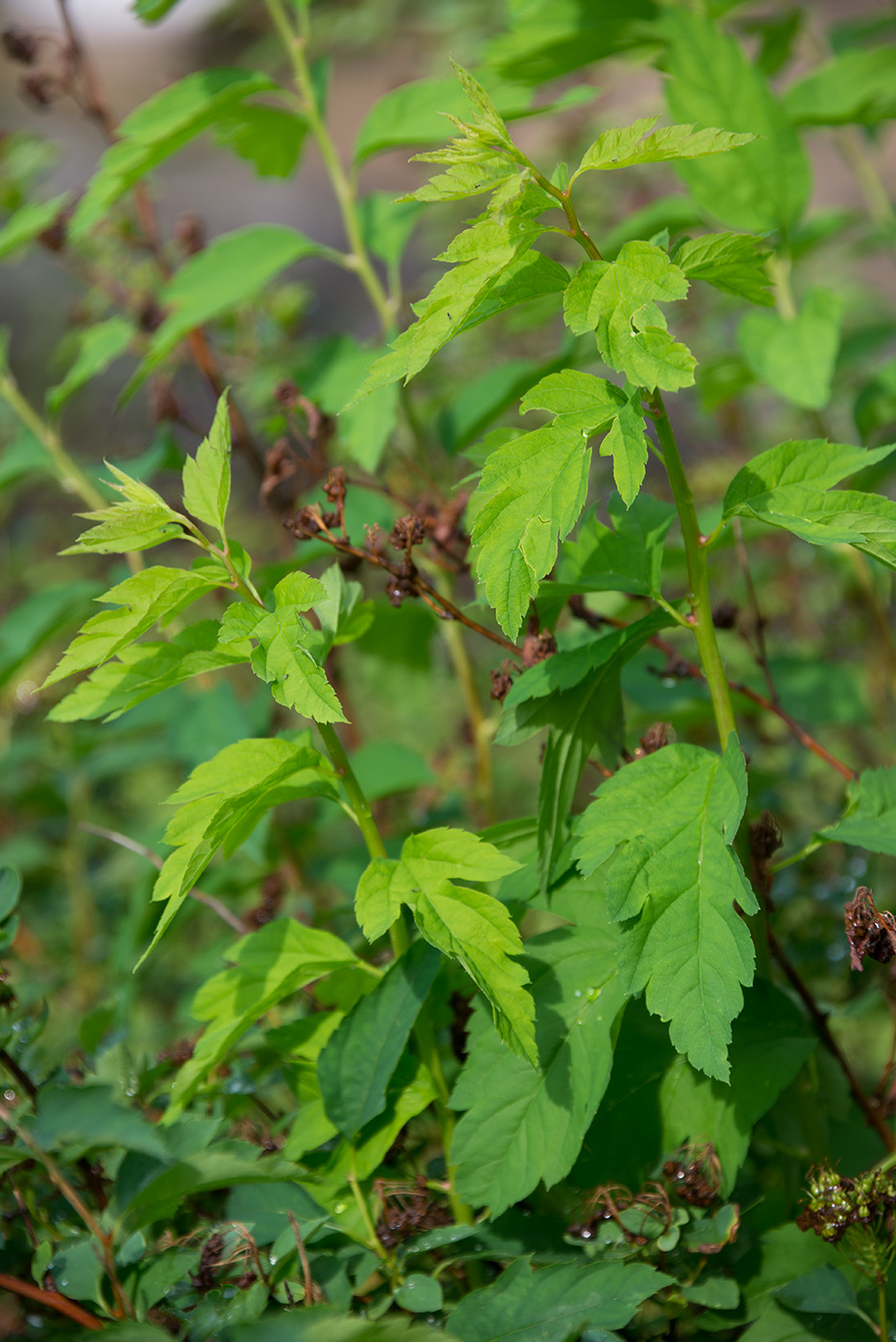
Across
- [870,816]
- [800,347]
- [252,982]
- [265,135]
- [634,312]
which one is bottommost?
[870,816]

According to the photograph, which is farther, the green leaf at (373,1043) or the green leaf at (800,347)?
the green leaf at (800,347)

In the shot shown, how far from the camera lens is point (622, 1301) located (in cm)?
74

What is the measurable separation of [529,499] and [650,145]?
246mm

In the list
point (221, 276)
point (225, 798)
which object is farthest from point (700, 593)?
point (221, 276)

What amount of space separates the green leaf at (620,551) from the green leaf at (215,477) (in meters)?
0.27

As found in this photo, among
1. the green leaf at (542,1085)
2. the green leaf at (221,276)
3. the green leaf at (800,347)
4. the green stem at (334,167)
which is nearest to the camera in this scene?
the green leaf at (542,1085)

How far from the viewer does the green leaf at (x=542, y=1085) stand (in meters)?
0.80

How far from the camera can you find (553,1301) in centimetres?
77

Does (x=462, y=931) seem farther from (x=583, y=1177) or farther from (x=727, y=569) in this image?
(x=727, y=569)

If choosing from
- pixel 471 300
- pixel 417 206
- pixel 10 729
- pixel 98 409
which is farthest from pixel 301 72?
pixel 98 409

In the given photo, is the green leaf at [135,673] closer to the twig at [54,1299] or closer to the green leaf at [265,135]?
the twig at [54,1299]

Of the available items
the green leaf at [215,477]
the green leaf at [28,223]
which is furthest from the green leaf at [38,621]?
the green leaf at [215,477]

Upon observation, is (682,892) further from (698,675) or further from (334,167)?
(334,167)

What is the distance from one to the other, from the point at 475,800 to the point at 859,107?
1.16 metres
